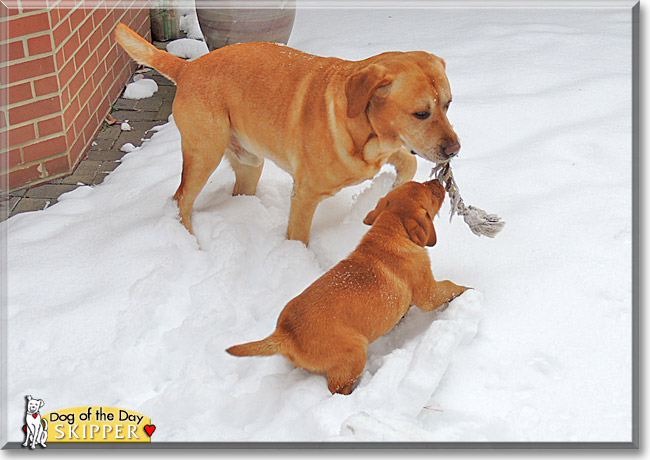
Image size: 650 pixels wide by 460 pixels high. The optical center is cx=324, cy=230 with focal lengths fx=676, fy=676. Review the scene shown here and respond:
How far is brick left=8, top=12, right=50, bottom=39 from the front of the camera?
3.33 meters

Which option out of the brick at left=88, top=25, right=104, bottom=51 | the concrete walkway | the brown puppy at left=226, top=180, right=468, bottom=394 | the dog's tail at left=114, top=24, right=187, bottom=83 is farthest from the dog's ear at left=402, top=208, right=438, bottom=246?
the brick at left=88, top=25, right=104, bottom=51

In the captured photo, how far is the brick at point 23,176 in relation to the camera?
140 inches

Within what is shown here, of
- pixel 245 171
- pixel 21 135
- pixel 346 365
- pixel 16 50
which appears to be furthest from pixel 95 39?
pixel 346 365

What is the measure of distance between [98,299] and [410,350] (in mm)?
1239

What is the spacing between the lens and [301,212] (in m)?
2.83

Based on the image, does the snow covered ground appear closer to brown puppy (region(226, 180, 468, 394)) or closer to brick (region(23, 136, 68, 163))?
brown puppy (region(226, 180, 468, 394))

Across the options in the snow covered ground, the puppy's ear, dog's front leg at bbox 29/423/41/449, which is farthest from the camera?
the puppy's ear

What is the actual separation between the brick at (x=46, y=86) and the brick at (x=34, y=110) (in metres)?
0.04

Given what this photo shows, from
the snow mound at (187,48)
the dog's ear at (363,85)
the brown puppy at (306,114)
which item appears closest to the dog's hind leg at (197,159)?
the brown puppy at (306,114)

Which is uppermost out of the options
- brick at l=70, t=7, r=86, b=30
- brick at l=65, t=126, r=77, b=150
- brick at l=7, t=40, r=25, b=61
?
brick at l=70, t=7, r=86, b=30

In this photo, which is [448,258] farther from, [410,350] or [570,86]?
[570,86]

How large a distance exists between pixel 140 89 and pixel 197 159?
6.27ft

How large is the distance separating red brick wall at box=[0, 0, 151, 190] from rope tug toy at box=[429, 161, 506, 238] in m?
2.13

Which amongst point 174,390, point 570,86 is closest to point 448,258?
point 174,390
